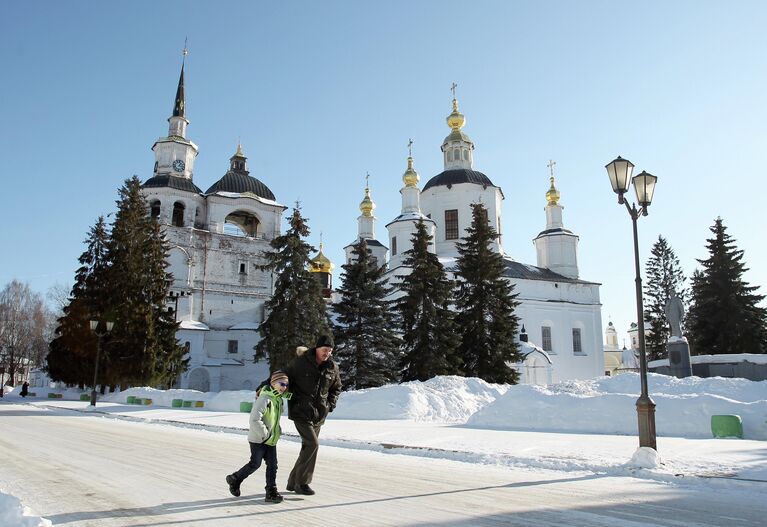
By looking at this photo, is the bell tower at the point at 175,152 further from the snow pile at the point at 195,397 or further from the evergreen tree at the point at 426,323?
the evergreen tree at the point at 426,323

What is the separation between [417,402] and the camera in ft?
61.5

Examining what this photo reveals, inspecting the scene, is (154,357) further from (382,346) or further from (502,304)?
(502,304)

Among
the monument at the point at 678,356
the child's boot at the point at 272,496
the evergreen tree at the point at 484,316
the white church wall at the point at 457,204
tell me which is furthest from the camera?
the white church wall at the point at 457,204

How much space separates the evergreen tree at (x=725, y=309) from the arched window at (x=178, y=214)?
39902mm

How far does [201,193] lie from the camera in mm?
51688

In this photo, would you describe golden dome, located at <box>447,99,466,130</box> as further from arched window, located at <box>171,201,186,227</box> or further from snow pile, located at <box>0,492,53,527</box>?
snow pile, located at <box>0,492,53,527</box>

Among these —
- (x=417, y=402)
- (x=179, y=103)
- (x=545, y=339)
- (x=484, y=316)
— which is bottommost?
(x=417, y=402)

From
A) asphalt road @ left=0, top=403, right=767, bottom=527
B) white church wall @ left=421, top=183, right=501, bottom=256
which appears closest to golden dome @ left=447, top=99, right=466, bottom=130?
white church wall @ left=421, top=183, right=501, bottom=256

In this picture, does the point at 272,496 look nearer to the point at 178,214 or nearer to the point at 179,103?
the point at 178,214

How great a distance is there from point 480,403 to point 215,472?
47.2 feet

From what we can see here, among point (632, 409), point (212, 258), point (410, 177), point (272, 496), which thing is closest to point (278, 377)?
point (272, 496)

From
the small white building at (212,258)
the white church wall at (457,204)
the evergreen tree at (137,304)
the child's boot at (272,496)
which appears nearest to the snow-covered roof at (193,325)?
the small white building at (212,258)

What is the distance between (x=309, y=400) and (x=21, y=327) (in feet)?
213

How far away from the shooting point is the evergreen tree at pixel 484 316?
29.8m
